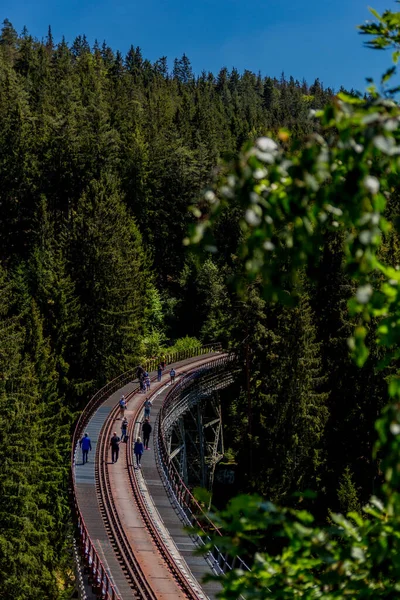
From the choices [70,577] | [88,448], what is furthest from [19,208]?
[88,448]

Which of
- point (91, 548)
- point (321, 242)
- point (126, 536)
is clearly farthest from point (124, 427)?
point (321, 242)

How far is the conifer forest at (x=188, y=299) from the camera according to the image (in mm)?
3576

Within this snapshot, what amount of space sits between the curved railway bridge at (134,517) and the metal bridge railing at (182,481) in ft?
0.19

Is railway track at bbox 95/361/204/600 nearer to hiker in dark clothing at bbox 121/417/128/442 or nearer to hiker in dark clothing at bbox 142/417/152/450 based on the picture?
hiker in dark clothing at bbox 121/417/128/442

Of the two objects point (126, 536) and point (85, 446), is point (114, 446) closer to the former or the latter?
point (85, 446)

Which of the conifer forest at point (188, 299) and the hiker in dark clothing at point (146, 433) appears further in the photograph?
the hiker in dark clothing at point (146, 433)

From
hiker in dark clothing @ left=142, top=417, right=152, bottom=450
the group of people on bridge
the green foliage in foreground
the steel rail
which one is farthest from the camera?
hiker in dark clothing @ left=142, top=417, right=152, bottom=450

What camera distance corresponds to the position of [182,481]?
989 inches

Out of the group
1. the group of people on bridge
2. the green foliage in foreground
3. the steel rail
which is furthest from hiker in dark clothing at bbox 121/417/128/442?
the green foliage in foreground

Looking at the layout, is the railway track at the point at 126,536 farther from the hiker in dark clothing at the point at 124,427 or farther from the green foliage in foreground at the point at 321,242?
the green foliage in foreground at the point at 321,242

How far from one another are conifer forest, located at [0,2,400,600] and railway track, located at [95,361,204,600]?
527cm

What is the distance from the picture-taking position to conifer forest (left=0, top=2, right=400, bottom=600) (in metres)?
3.58

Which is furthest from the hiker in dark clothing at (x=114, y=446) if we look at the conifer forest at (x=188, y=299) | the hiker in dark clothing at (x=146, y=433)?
the conifer forest at (x=188, y=299)

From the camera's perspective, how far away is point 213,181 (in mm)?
3646
